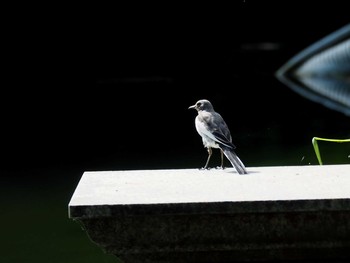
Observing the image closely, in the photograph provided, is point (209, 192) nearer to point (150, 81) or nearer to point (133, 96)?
point (133, 96)

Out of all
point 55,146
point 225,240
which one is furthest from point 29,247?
point 55,146

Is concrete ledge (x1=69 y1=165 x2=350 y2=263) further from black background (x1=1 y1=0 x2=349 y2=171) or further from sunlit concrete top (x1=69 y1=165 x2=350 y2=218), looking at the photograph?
black background (x1=1 y1=0 x2=349 y2=171)

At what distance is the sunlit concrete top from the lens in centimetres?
297

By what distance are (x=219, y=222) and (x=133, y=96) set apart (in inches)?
763

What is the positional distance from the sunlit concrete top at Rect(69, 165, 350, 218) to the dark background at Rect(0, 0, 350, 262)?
2.31 meters

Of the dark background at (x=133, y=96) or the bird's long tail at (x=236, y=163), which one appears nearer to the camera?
the bird's long tail at (x=236, y=163)

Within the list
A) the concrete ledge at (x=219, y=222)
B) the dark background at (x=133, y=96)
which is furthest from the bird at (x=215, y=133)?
the dark background at (x=133, y=96)

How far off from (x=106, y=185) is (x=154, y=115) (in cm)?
1342

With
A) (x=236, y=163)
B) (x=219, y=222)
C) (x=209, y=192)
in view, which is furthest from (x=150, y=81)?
(x=219, y=222)

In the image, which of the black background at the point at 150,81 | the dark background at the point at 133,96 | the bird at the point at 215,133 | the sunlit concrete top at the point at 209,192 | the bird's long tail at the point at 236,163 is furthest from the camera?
the black background at the point at 150,81

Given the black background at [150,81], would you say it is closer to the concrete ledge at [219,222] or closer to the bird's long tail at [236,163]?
the bird's long tail at [236,163]

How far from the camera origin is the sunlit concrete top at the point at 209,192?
9.74 feet

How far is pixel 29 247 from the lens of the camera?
6.12 m

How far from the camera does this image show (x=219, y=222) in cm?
302
